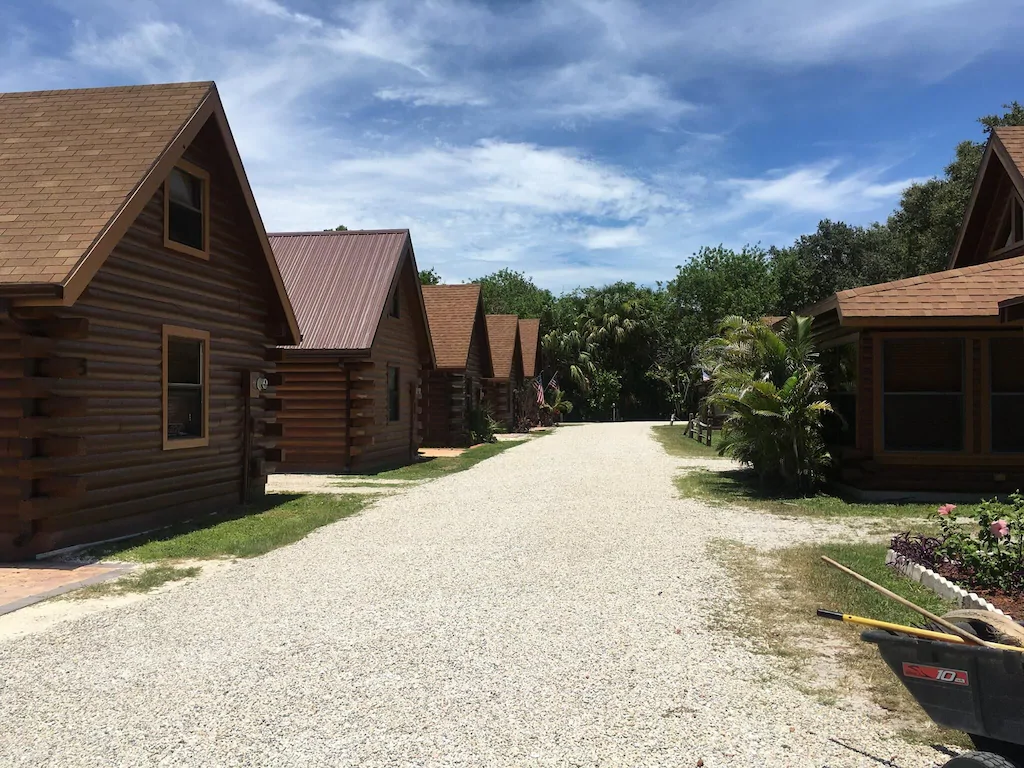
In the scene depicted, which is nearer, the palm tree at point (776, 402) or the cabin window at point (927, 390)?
the cabin window at point (927, 390)

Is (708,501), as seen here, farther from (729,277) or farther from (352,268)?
(729,277)

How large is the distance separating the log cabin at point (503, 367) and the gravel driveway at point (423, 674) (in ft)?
93.6

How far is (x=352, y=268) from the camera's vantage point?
2052 centimetres

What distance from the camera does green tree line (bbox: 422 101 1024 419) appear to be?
49219mm

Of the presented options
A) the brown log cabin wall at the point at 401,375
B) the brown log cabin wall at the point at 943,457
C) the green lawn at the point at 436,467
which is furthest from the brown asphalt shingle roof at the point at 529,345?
the brown log cabin wall at the point at 943,457

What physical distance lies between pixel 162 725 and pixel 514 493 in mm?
10755

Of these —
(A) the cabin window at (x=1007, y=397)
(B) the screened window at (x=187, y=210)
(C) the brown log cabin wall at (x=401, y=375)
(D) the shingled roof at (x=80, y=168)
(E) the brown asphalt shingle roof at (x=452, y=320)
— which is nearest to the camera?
(D) the shingled roof at (x=80, y=168)

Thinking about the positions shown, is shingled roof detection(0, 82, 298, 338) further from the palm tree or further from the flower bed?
the flower bed

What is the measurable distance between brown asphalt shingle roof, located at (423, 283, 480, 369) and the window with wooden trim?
16285mm

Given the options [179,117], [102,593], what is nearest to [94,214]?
[179,117]

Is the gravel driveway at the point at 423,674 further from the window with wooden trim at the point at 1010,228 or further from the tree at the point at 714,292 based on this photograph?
the tree at the point at 714,292

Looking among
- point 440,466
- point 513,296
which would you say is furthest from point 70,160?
point 513,296

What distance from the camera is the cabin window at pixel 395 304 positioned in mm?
20719

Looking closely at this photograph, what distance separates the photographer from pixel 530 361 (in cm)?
4581
